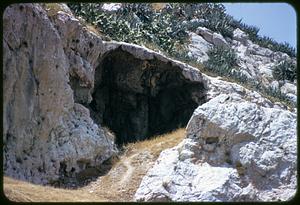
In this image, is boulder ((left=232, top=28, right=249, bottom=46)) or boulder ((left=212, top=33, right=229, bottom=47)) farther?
boulder ((left=232, top=28, right=249, bottom=46))

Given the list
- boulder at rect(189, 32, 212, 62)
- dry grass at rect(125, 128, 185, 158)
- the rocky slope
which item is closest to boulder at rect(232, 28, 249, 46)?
boulder at rect(189, 32, 212, 62)

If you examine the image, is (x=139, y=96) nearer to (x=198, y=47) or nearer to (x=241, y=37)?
(x=198, y=47)

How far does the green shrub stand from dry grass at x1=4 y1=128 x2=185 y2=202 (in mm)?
16218

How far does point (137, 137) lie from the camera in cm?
2509

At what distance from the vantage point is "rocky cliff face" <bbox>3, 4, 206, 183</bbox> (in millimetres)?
16891

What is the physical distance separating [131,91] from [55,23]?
675cm

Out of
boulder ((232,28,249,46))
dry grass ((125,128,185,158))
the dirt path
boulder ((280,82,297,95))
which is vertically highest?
boulder ((232,28,249,46))

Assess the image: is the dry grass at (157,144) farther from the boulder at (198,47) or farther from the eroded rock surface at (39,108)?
the boulder at (198,47)

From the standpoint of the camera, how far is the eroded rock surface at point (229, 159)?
56.6 feet

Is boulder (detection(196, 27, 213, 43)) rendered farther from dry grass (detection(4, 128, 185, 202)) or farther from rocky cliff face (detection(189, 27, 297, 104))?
dry grass (detection(4, 128, 185, 202))

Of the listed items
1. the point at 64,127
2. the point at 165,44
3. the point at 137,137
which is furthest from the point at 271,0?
the point at 165,44

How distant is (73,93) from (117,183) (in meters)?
4.26

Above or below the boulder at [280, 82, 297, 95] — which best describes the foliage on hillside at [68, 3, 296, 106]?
above

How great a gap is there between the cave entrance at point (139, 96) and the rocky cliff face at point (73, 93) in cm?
5
